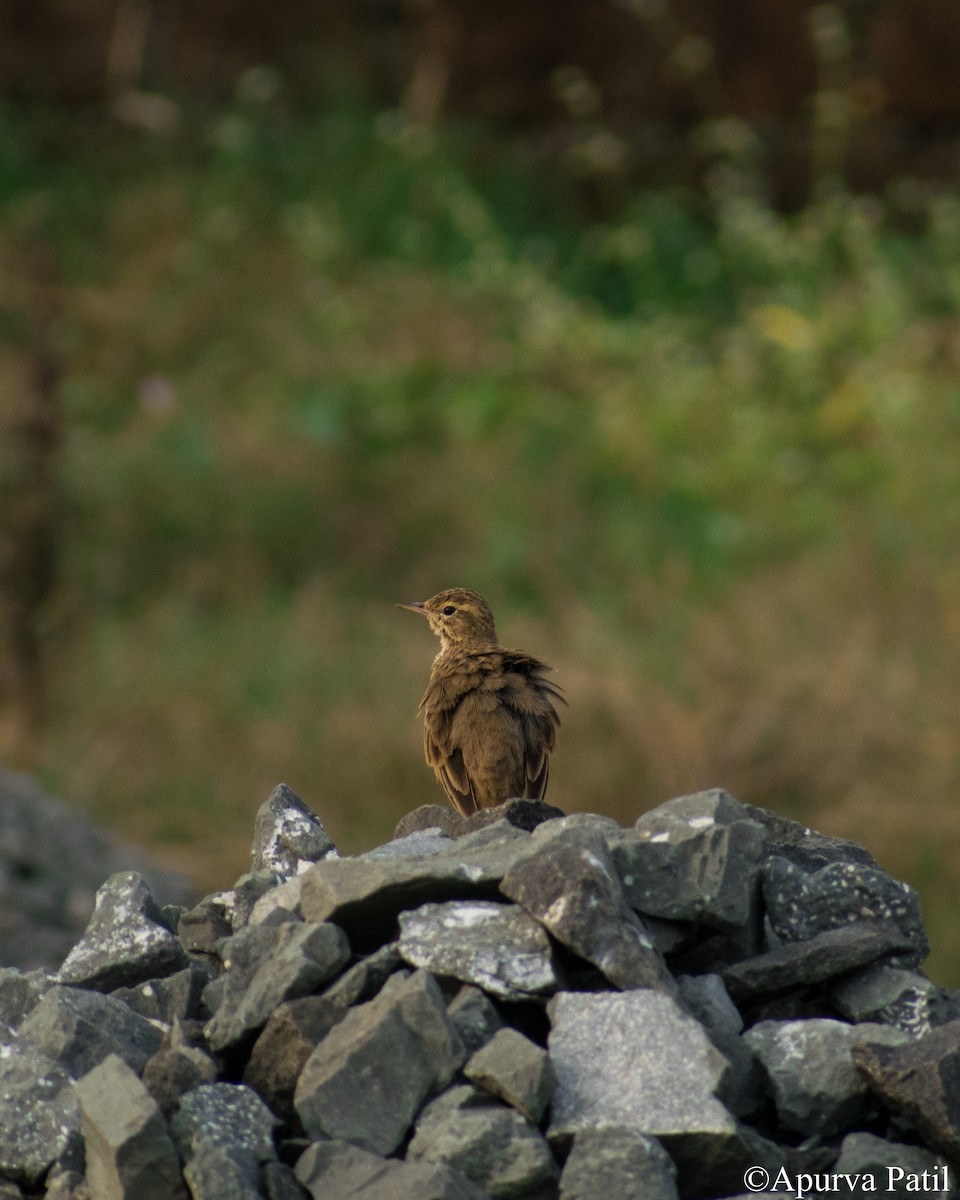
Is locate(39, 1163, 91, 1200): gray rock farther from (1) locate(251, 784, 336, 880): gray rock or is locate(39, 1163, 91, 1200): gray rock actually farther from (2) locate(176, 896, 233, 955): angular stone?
(1) locate(251, 784, 336, 880): gray rock

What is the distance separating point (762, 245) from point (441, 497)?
10.5ft

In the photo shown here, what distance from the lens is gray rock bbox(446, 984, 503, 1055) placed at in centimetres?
313

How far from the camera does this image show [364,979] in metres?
3.23

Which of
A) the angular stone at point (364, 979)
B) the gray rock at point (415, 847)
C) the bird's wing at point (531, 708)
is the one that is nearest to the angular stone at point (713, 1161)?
the angular stone at point (364, 979)

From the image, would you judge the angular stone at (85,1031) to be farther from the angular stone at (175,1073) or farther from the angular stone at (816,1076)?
the angular stone at (816,1076)

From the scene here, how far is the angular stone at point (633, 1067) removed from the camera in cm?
300

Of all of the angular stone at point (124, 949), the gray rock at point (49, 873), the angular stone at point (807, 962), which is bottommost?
the angular stone at point (807, 962)

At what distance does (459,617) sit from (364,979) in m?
2.02

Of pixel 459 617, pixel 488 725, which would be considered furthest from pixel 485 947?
pixel 459 617

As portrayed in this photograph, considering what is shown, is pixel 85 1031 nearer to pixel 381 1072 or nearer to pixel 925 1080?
pixel 381 1072

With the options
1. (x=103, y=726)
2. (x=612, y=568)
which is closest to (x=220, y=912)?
(x=103, y=726)

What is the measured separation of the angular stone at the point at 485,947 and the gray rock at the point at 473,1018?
3 cm

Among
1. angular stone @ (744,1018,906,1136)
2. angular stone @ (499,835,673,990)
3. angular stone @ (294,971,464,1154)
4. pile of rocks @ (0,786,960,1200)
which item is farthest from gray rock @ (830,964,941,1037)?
angular stone @ (294,971,464,1154)

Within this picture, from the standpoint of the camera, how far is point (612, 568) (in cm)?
1060
